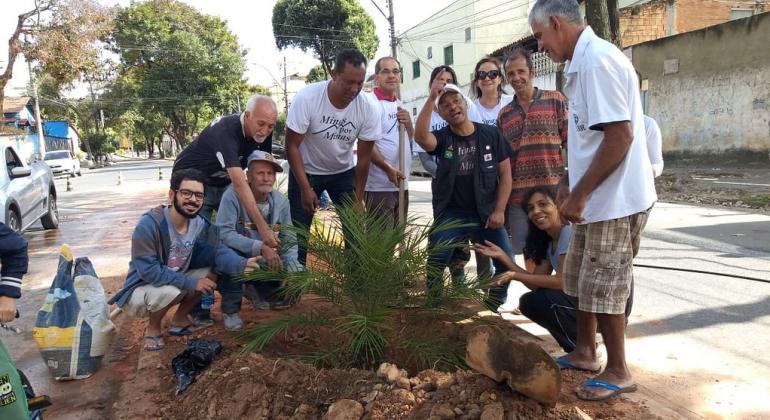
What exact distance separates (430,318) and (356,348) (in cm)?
51

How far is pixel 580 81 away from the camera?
2398 millimetres

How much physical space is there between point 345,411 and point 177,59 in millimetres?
38446

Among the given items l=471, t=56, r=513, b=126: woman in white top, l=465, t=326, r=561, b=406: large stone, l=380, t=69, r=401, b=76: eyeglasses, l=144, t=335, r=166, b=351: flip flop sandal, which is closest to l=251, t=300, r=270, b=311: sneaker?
l=144, t=335, r=166, b=351: flip flop sandal

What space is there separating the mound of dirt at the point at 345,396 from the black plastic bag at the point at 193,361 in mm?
159

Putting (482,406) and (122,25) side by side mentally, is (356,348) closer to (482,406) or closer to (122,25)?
(482,406)

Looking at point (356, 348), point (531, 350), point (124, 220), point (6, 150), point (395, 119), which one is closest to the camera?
point (531, 350)

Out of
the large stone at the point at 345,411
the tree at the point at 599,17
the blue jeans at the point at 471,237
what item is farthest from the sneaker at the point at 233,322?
the tree at the point at 599,17

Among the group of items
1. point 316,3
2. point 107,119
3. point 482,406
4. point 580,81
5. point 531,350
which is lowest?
→ point 482,406

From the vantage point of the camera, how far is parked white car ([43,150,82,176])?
26.4m

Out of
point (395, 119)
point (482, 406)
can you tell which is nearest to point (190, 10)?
point (395, 119)

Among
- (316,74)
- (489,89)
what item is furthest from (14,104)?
(489,89)

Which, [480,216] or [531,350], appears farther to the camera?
[480,216]

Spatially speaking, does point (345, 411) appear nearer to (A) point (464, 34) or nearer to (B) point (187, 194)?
(B) point (187, 194)

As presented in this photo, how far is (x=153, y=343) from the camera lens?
334 centimetres
